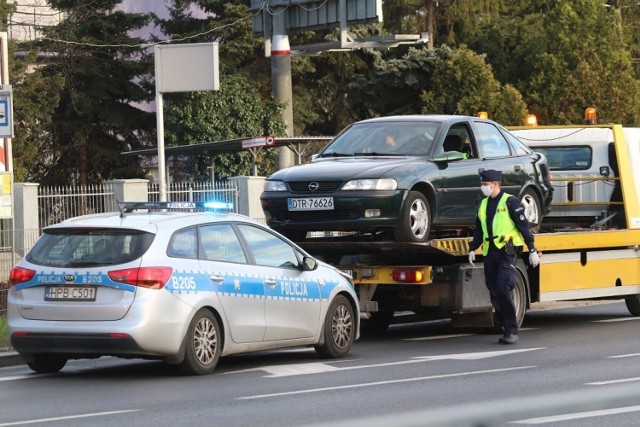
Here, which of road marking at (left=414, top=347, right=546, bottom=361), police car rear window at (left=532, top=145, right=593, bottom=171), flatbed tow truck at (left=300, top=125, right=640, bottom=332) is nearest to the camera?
road marking at (left=414, top=347, right=546, bottom=361)

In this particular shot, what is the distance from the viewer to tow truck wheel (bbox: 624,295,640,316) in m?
17.8

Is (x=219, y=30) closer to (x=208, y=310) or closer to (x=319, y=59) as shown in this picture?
(x=319, y=59)

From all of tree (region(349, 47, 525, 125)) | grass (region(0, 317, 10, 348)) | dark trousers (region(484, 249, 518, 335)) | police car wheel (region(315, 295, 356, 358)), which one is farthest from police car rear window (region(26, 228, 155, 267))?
tree (region(349, 47, 525, 125))

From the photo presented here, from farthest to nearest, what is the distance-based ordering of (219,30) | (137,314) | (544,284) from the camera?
(219,30) → (544,284) → (137,314)

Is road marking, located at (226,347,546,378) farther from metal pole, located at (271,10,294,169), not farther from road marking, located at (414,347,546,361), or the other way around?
metal pole, located at (271,10,294,169)

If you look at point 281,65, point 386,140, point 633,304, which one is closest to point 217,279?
point 386,140

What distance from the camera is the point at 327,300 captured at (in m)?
12.5

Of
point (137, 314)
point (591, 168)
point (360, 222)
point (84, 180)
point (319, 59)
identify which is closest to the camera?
point (137, 314)

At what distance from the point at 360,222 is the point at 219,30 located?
35.0 metres

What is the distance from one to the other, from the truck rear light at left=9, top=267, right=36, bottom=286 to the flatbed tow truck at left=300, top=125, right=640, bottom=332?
3.94m

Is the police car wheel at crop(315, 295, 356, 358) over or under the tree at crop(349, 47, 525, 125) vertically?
under

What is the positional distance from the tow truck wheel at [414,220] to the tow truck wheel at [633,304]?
186 inches

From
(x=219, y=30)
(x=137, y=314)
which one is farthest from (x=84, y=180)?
(x=137, y=314)

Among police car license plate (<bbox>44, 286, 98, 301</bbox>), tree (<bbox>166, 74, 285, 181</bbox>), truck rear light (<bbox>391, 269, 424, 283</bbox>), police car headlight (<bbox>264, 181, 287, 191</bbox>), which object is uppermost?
tree (<bbox>166, 74, 285, 181</bbox>)
